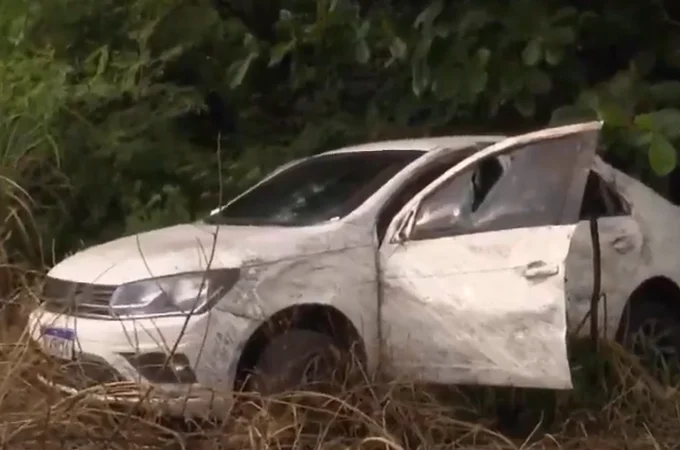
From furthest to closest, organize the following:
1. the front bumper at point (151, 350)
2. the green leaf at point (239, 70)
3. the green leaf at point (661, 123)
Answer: the green leaf at point (239, 70) < the green leaf at point (661, 123) < the front bumper at point (151, 350)

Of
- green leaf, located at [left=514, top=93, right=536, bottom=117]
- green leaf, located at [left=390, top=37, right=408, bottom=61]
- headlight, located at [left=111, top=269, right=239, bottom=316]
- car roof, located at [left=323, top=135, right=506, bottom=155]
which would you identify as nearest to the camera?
headlight, located at [left=111, top=269, right=239, bottom=316]

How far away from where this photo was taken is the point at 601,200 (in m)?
5.53

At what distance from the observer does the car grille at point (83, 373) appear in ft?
15.7

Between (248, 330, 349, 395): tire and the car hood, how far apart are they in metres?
0.40

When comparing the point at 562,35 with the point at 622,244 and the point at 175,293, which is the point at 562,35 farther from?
the point at 175,293

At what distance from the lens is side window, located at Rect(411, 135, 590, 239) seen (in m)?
5.02

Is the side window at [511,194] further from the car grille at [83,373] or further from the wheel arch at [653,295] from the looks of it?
the car grille at [83,373]

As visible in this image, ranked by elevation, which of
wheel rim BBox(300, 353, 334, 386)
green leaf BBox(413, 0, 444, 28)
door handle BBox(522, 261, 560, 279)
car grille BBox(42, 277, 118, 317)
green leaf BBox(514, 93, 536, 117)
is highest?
green leaf BBox(413, 0, 444, 28)

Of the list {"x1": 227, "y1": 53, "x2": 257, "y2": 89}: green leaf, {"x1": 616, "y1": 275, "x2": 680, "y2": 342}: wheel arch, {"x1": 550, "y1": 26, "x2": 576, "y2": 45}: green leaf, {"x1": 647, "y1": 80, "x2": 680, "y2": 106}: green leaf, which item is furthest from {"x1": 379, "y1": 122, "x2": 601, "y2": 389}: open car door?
{"x1": 227, "y1": 53, "x2": 257, "y2": 89}: green leaf

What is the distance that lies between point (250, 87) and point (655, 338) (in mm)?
4225

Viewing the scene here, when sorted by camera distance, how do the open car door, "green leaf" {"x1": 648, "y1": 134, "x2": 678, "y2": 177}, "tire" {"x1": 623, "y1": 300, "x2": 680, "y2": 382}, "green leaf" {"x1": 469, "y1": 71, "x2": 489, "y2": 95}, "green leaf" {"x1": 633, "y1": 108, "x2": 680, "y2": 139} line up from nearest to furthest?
the open car door
"green leaf" {"x1": 648, "y1": 134, "x2": 678, "y2": 177}
"green leaf" {"x1": 633, "y1": 108, "x2": 680, "y2": 139}
"tire" {"x1": 623, "y1": 300, "x2": 680, "y2": 382}
"green leaf" {"x1": 469, "y1": 71, "x2": 489, "y2": 95}

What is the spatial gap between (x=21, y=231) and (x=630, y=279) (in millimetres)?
4088

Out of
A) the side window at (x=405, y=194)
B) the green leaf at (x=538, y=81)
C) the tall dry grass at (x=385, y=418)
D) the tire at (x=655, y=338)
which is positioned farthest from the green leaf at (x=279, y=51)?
the tire at (x=655, y=338)

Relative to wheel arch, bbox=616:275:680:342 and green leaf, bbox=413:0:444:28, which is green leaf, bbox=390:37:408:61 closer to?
green leaf, bbox=413:0:444:28
